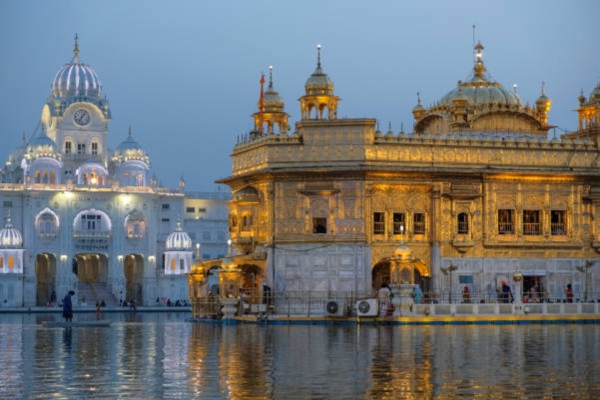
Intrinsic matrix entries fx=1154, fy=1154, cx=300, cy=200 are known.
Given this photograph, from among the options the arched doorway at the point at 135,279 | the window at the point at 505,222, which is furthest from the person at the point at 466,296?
the arched doorway at the point at 135,279

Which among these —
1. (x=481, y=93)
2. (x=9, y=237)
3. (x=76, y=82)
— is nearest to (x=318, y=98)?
(x=481, y=93)

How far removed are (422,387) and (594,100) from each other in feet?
124

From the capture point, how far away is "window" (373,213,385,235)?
46219mm

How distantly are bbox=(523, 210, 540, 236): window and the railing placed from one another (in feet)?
8.73

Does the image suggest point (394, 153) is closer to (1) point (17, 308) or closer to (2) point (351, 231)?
(2) point (351, 231)

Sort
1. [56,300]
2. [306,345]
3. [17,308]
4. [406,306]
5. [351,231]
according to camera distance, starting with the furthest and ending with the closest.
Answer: [56,300] < [17,308] < [351,231] < [406,306] < [306,345]

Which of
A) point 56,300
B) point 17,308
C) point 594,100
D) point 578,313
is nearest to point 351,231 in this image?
point 578,313

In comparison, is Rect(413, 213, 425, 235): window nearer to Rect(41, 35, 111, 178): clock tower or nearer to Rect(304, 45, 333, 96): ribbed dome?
Rect(304, 45, 333, 96): ribbed dome

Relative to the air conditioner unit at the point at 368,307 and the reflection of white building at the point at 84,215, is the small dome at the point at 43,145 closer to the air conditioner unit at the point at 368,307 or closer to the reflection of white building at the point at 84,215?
the reflection of white building at the point at 84,215

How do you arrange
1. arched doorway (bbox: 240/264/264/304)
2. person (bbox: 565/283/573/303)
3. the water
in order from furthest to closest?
person (bbox: 565/283/573/303) < arched doorway (bbox: 240/264/264/304) < the water

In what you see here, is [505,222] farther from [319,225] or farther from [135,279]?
[135,279]

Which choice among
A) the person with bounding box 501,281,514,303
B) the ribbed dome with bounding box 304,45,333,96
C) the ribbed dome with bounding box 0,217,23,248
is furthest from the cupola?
the ribbed dome with bounding box 0,217,23,248

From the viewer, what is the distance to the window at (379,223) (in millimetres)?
46219

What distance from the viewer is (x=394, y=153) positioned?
46469 mm
